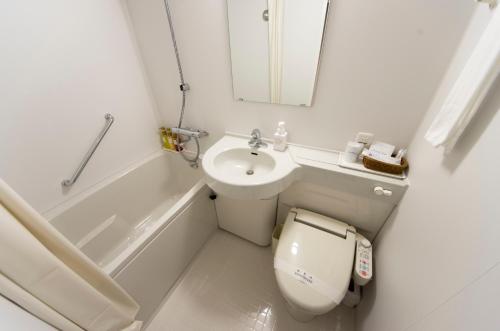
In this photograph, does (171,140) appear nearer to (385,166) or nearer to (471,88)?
(385,166)

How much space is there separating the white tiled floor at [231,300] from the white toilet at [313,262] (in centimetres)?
13

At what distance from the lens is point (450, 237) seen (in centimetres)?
48

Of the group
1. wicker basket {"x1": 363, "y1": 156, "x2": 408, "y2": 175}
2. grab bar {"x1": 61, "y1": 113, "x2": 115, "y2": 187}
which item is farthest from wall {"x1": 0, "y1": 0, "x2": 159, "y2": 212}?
wicker basket {"x1": 363, "y1": 156, "x2": 408, "y2": 175}

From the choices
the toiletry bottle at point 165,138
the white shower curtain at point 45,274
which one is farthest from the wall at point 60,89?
the white shower curtain at point 45,274

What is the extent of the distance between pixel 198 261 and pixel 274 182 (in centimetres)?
94

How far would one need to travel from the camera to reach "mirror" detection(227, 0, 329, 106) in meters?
0.82

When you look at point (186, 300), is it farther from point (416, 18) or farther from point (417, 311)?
point (416, 18)

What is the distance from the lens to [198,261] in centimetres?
133

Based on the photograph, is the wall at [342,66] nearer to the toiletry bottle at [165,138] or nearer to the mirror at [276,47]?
the mirror at [276,47]

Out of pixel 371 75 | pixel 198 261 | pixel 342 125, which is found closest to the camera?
pixel 371 75

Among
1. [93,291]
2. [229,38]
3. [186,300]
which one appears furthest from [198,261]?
[229,38]

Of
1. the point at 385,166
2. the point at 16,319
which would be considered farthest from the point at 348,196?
the point at 16,319

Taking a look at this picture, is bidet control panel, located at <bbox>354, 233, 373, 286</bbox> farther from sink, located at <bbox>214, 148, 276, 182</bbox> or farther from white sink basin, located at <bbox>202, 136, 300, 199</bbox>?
sink, located at <bbox>214, 148, 276, 182</bbox>

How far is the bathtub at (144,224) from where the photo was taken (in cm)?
92
